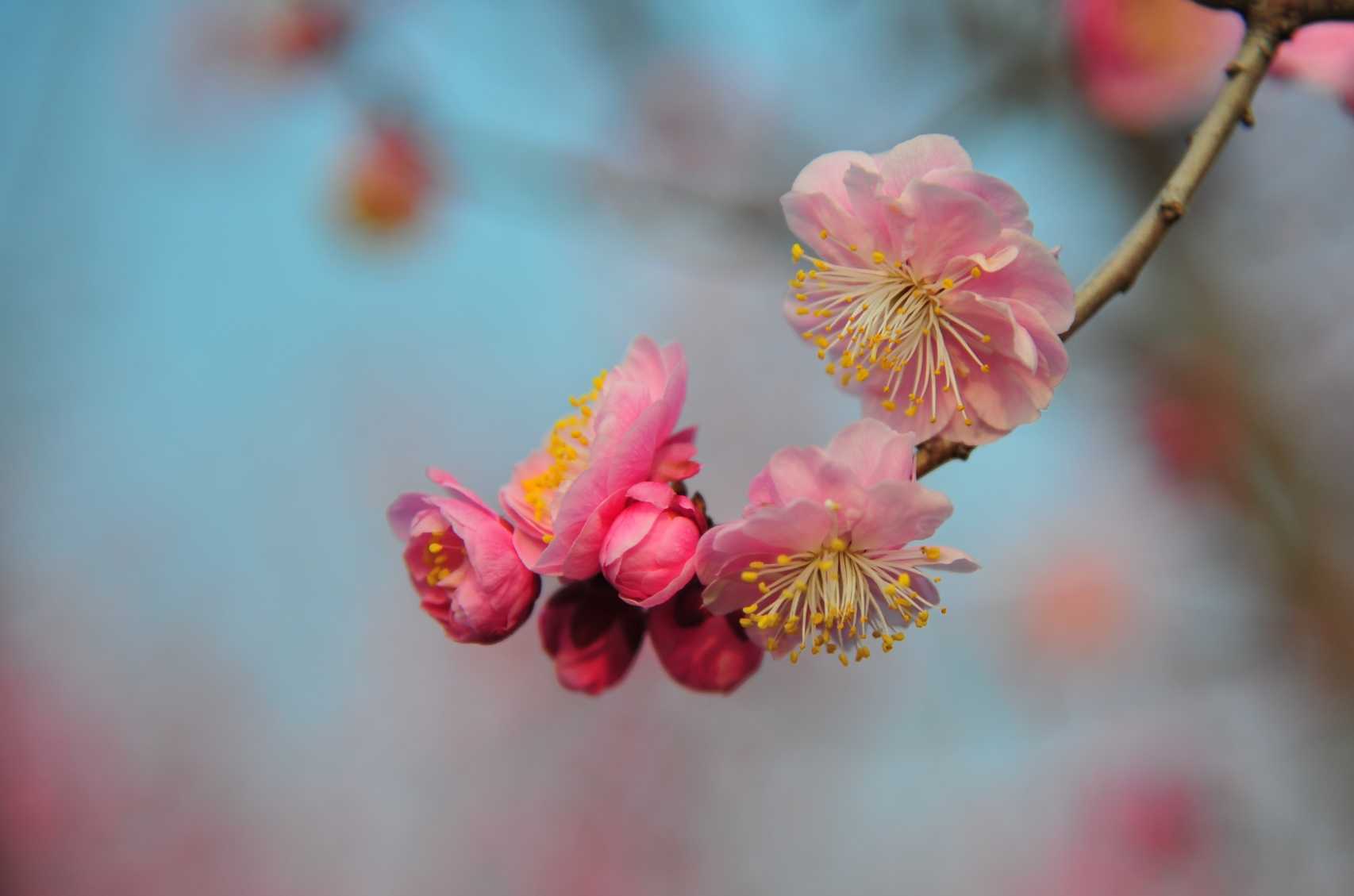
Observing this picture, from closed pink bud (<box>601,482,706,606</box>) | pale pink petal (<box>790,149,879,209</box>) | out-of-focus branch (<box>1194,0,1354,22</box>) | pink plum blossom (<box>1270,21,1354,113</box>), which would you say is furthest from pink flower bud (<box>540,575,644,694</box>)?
pink plum blossom (<box>1270,21,1354,113</box>)

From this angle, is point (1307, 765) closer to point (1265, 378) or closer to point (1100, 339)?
point (1265, 378)

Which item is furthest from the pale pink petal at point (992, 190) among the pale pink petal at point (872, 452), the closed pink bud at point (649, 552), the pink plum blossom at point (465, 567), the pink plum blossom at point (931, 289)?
the pink plum blossom at point (465, 567)

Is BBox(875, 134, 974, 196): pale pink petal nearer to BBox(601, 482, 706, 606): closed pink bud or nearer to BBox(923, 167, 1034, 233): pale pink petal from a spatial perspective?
BBox(923, 167, 1034, 233): pale pink petal

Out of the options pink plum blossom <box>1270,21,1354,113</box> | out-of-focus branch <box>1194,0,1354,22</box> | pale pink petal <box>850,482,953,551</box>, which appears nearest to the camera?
pale pink petal <box>850,482,953,551</box>

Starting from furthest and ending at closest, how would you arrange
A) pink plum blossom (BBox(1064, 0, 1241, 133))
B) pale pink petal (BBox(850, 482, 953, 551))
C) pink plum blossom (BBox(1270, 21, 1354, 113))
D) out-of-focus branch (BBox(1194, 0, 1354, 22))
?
pink plum blossom (BBox(1064, 0, 1241, 133)), pink plum blossom (BBox(1270, 21, 1354, 113)), out-of-focus branch (BBox(1194, 0, 1354, 22)), pale pink petal (BBox(850, 482, 953, 551))

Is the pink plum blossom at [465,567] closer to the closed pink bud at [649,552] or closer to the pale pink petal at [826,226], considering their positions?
the closed pink bud at [649,552]

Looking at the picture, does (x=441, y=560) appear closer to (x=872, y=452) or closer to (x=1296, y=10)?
(x=872, y=452)

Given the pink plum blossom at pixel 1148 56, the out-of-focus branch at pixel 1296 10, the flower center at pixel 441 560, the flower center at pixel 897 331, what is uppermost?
the pink plum blossom at pixel 1148 56
